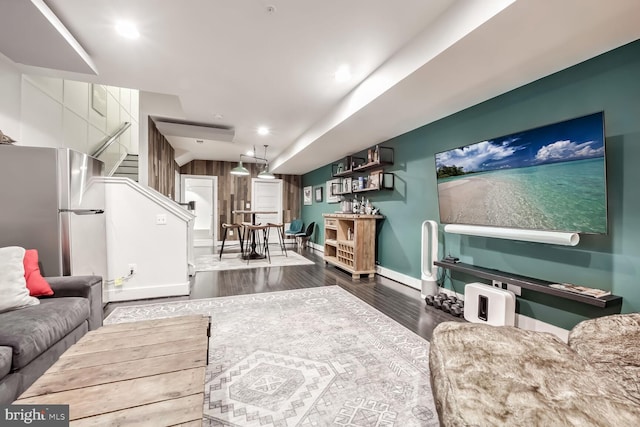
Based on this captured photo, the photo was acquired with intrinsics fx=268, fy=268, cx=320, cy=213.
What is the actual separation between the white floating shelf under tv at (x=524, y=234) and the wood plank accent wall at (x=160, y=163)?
491cm

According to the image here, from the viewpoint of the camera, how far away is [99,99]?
438 centimetres

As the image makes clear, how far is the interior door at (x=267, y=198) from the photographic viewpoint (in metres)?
8.32

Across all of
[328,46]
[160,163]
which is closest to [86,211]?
[328,46]

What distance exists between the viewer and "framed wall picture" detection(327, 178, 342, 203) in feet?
19.3

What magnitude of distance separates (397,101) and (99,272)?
388 cm

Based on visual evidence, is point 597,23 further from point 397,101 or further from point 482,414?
point 482,414

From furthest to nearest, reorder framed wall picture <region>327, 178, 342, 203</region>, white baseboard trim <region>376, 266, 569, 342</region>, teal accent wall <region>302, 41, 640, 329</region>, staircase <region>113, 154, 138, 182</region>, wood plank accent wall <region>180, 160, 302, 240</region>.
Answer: wood plank accent wall <region>180, 160, 302, 240</region> → framed wall picture <region>327, 178, 342, 203</region> → staircase <region>113, 154, 138, 182</region> → white baseboard trim <region>376, 266, 569, 342</region> → teal accent wall <region>302, 41, 640, 329</region>

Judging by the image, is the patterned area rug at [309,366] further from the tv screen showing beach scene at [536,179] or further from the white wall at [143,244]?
the tv screen showing beach scene at [536,179]

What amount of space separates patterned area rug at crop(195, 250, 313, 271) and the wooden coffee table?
3.61m

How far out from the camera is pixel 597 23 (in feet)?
5.52

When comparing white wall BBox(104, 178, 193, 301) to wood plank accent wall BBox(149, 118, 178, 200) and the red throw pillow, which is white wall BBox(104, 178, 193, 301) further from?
wood plank accent wall BBox(149, 118, 178, 200)

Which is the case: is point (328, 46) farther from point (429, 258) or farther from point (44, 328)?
point (44, 328)

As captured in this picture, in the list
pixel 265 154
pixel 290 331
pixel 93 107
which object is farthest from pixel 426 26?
pixel 265 154

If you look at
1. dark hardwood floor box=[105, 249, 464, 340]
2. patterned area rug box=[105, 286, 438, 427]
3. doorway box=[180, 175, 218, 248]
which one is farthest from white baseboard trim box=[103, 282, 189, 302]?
doorway box=[180, 175, 218, 248]
